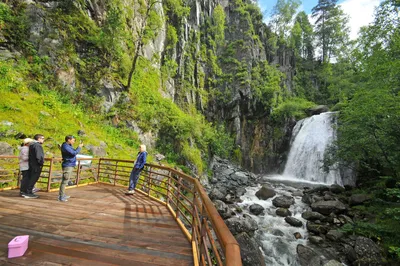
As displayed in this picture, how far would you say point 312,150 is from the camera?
78.3ft

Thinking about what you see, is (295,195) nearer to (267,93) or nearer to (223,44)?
(267,93)

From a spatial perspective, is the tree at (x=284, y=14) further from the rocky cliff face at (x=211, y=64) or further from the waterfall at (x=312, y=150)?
the waterfall at (x=312, y=150)

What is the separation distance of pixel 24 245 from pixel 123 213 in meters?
2.24

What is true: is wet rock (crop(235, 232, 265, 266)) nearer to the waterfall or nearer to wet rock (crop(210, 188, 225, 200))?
wet rock (crop(210, 188, 225, 200))

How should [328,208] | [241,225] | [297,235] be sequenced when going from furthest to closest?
1. [328,208]
2. [241,225]
3. [297,235]

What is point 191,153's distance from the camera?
15297 millimetres

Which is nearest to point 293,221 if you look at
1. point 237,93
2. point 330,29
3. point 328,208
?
point 328,208

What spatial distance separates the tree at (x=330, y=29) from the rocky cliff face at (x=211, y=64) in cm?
984

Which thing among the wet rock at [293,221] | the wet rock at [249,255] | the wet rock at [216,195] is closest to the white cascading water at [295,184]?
the wet rock at [293,221]

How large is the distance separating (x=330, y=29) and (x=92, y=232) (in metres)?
56.1

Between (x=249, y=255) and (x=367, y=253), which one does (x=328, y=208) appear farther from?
(x=249, y=255)

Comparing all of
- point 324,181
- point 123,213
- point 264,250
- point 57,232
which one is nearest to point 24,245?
point 57,232

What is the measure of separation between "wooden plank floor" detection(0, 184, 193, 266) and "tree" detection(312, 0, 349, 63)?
50.6m

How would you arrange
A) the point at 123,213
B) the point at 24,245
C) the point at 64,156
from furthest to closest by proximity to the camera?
1. the point at 64,156
2. the point at 123,213
3. the point at 24,245
